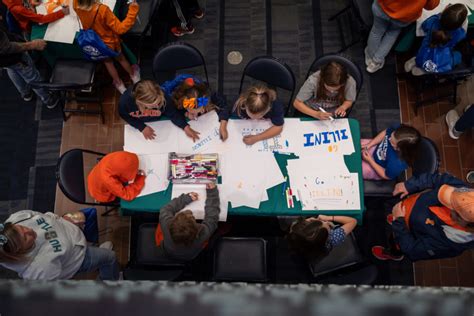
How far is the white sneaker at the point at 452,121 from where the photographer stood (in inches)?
156

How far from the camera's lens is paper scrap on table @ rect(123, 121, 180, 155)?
302 cm

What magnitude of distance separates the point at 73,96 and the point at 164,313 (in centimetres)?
431

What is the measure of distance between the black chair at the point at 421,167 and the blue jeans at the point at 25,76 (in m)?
3.49

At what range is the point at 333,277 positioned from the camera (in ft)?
9.59

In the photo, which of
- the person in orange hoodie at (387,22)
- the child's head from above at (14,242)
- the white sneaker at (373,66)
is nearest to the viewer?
the child's head from above at (14,242)

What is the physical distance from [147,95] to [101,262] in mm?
1427

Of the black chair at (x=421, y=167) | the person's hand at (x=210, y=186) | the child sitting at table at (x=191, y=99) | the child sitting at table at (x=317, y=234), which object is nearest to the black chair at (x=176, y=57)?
the child sitting at table at (x=191, y=99)

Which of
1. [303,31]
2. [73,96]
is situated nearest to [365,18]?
[303,31]

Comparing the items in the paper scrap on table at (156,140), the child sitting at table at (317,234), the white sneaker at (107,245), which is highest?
the paper scrap on table at (156,140)

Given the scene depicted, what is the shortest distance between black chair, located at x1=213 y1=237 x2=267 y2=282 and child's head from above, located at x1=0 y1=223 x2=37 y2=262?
144 cm

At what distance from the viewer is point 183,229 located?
8.43ft

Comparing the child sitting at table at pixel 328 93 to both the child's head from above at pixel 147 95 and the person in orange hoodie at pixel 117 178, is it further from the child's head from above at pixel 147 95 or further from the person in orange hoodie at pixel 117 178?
the person in orange hoodie at pixel 117 178

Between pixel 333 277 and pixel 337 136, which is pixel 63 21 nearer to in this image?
pixel 337 136

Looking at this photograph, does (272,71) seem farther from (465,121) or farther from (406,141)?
(465,121)
